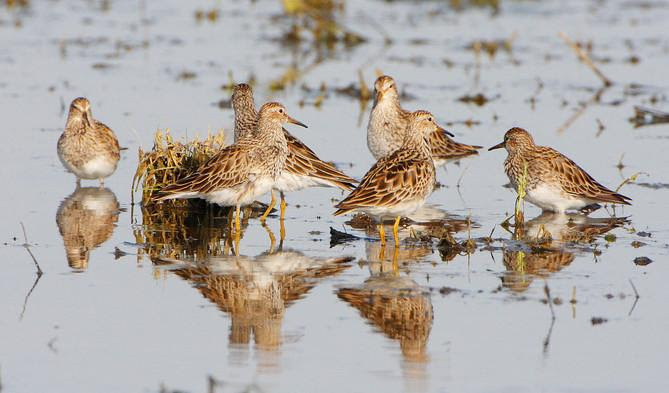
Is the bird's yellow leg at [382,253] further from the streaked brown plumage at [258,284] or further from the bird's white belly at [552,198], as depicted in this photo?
the bird's white belly at [552,198]

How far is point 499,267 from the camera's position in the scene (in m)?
10.8

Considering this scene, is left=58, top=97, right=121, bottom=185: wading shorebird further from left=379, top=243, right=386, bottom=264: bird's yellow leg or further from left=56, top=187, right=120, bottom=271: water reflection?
left=379, top=243, right=386, bottom=264: bird's yellow leg

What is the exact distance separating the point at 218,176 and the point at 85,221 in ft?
5.07

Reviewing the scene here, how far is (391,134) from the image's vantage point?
15.5 meters

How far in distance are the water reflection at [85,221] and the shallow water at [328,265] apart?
33 mm

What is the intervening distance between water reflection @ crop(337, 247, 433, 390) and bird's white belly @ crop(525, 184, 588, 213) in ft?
9.73

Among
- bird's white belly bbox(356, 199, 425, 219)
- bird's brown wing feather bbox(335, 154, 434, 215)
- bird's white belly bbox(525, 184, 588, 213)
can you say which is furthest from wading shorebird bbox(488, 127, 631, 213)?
bird's white belly bbox(356, 199, 425, 219)

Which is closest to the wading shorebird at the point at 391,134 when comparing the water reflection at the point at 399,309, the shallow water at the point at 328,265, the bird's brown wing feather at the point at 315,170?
the shallow water at the point at 328,265

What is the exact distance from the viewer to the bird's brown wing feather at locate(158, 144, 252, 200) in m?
12.0

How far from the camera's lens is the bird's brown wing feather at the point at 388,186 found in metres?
11.4

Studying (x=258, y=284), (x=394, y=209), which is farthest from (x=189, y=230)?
(x=258, y=284)

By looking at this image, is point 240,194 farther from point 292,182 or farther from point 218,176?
point 292,182

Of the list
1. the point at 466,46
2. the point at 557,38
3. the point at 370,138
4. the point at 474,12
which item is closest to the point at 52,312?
the point at 370,138

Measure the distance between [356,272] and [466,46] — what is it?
1491 centimetres
